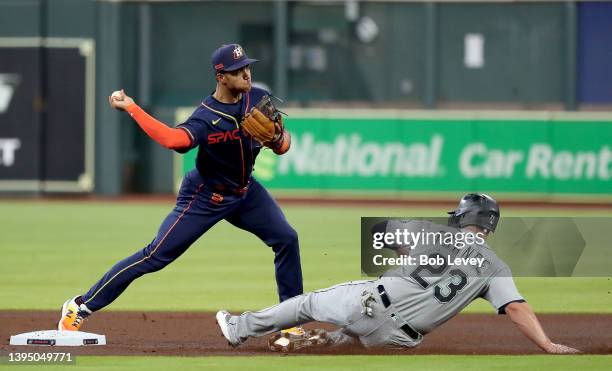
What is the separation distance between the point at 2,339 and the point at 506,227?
3241 mm

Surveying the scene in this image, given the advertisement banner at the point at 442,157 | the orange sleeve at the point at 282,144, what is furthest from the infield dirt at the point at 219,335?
the advertisement banner at the point at 442,157

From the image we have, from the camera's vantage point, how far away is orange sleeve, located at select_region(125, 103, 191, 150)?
294 inches

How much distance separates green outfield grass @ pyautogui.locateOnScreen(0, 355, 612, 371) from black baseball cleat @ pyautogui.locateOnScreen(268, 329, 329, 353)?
1.07 ft

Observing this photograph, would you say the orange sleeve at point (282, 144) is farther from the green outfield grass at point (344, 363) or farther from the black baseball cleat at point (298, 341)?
the green outfield grass at point (344, 363)

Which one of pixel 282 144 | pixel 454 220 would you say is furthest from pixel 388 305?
pixel 282 144

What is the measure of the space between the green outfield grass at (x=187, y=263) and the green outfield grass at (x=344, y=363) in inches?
105

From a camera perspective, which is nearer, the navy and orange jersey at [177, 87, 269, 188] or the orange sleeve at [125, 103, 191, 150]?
the orange sleeve at [125, 103, 191, 150]

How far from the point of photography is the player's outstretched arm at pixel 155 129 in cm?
746

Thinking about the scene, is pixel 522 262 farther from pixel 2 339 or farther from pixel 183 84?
pixel 183 84

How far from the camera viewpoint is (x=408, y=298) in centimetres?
726

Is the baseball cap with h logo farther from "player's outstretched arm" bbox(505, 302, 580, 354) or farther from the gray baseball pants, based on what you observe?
"player's outstretched arm" bbox(505, 302, 580, 354)

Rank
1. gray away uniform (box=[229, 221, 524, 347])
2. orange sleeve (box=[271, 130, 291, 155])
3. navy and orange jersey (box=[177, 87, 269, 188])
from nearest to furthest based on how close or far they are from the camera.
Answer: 1. gray away uniform (box=[229, 221, 524, 347])
2. navy and orange jersey (box=[177, 87, 269, 188])
3. orange sleeve (box=[271, 130, 291, 155])

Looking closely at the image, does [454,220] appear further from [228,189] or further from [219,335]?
[219,335]

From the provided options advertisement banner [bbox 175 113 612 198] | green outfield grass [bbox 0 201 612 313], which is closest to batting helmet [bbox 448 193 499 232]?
green outfield grass [bbox 0 201 612 313]
